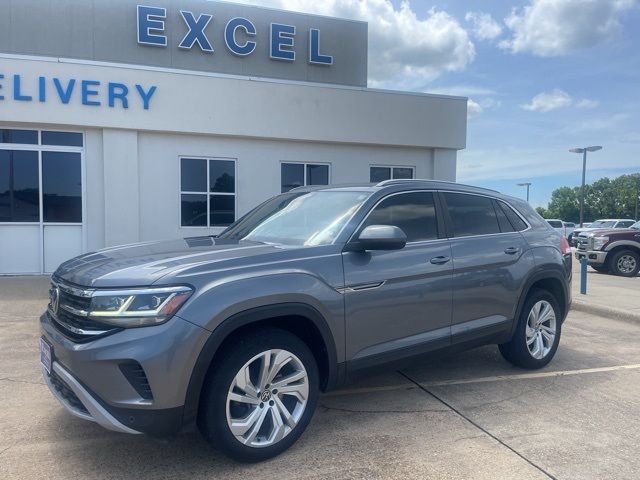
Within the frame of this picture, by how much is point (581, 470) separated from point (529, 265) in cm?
216

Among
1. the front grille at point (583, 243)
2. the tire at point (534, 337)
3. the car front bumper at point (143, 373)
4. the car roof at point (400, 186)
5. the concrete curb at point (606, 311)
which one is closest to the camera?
the car front bumper at point (143, 373)

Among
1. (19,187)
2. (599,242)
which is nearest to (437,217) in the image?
(19,187)

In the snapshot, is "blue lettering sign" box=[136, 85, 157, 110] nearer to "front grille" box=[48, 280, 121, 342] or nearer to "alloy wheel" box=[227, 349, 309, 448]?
"front grille" box=[48, 280, 121, 342]

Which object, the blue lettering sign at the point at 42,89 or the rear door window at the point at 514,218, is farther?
the blue lettering sign at the point at 42,89

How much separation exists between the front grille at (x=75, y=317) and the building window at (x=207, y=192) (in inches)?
327

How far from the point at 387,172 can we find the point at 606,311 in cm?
636

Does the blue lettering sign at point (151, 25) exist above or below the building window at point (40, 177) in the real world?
above

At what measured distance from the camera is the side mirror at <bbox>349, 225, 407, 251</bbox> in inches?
143

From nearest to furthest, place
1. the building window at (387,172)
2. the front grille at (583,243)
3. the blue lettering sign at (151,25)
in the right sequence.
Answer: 1. the blue lettering sign at (151,25)
2. the building window at (387,172)
3. the front grille at (583,243)

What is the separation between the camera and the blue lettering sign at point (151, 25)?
12.9 m

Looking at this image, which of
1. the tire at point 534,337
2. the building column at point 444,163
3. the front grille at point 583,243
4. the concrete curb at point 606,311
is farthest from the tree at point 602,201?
the tire at point 534,337

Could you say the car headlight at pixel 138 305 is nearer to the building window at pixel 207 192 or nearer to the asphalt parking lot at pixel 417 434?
the asphalt parking lot at pixel 417 434

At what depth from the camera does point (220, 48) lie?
1349cm

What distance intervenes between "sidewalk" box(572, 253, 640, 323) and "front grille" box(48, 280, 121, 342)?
762cm
